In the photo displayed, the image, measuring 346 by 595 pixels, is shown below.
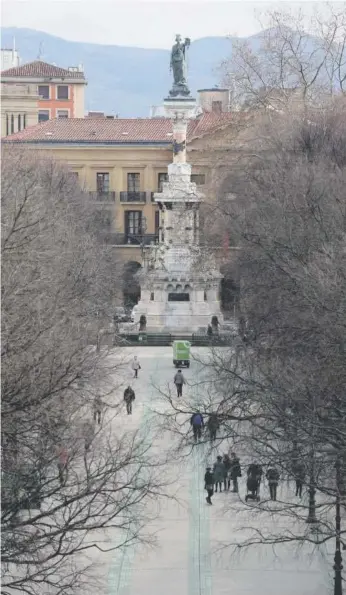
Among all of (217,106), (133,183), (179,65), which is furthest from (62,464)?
(217,106)

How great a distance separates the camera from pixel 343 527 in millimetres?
28922

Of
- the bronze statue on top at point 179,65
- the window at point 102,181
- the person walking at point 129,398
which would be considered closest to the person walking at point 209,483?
the person walking at point 129,398

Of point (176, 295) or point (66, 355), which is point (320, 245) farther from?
point (176, 295)

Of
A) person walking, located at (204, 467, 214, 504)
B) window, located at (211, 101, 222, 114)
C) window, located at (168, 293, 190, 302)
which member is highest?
window, located at (211, 101, 222, 114)

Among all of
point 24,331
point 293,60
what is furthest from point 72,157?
→ point 24,331

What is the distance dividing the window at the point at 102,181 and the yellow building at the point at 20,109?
22480mm

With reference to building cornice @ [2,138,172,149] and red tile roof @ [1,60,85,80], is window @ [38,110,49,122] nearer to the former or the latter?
red tile roof @ [1,60,85,80]

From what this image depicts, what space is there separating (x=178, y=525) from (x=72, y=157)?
67168 millimetres

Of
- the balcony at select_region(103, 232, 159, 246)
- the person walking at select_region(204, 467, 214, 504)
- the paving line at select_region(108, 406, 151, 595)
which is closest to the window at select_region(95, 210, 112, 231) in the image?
the balcony at select_region(103, 232, 159, 246)

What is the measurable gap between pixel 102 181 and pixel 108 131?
12.8 ft

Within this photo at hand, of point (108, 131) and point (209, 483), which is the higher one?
point (108, 131)

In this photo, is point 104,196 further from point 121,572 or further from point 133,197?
point 121,572

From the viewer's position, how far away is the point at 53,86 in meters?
127

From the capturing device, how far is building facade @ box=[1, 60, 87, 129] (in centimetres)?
12556
